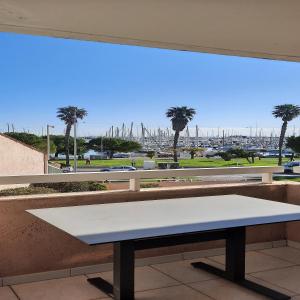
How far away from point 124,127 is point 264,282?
81.6 inches

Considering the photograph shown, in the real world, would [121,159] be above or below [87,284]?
above

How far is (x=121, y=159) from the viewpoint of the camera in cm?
441

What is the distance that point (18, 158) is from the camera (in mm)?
4379

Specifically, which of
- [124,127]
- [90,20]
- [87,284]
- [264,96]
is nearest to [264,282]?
[87,284]

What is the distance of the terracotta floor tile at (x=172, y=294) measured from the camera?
10.8ft

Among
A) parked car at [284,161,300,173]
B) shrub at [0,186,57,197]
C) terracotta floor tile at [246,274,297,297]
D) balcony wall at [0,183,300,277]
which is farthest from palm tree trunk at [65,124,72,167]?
parked car at [284,161,300,173]

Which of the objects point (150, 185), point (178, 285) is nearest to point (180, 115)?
point (150, 185)

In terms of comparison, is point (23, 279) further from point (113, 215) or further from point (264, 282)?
point (264, 282)

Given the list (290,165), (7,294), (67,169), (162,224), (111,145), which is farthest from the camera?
(290,165)

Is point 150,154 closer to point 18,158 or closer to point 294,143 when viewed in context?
point 18,158

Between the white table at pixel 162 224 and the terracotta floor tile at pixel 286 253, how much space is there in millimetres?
906

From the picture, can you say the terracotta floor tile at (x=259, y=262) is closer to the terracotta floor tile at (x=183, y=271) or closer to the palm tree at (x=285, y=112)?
the terracotta floor tile at (x=183, y=271)

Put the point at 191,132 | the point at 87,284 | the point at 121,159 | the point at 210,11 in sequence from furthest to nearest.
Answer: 1. the point at 191,132
2. the point at 121,159
3. the point at 87,284
4. the point at 210,11

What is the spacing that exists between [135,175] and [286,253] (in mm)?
1822
